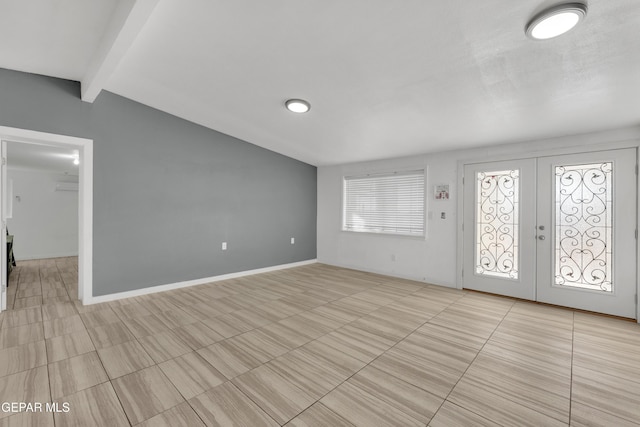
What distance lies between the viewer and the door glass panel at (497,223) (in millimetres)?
3969

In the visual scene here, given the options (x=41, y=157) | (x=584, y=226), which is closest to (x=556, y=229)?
(x=584, y=226)

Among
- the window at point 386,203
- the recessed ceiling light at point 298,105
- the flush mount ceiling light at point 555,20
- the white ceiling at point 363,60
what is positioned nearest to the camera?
the flush mount ceiling light at point 555,20

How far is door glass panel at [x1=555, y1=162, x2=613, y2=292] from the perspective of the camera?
3342mm

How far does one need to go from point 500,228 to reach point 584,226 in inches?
35.6

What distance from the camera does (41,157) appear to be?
5254 mm

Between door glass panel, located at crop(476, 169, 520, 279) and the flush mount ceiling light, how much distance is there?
250 centimetres

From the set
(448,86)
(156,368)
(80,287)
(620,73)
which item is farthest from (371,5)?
(80,287)

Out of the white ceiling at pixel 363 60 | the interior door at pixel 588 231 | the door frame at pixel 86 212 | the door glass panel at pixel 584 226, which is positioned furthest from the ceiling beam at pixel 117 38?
the door glass panel at pixel 584 226

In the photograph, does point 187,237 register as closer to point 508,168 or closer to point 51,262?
point 51,262

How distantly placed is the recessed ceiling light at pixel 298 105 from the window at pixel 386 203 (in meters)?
2.49

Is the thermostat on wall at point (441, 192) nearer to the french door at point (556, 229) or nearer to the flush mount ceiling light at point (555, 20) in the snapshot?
the french door at point (556, 229)

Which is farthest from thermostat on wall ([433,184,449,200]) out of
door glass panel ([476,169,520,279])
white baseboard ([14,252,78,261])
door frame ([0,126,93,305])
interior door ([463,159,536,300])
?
white baseboard ([14,252,78,261])

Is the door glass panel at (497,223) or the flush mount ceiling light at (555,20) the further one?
the door glass panel at (497,223)

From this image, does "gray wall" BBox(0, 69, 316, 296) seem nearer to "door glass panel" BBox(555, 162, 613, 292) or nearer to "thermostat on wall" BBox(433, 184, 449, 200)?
"thermostat on wall" BBox(433, 184, 449, 200)
